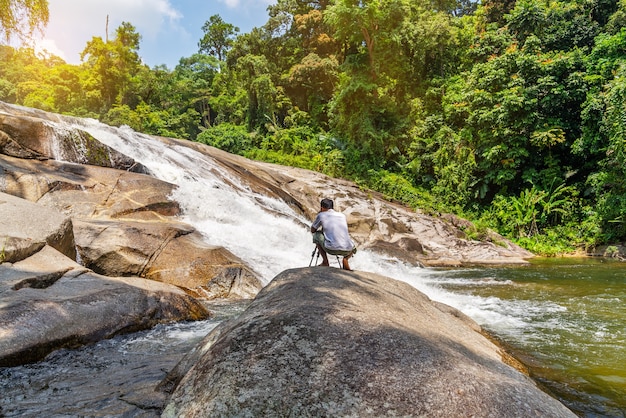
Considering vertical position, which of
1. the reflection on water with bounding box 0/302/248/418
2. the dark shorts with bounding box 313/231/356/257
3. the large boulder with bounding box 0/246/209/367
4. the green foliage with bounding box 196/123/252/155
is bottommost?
the reflection on water with bounding box 0/302/248/418

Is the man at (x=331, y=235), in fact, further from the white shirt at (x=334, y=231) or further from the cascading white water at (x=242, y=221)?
the cascading white water at (x=242, y=221)

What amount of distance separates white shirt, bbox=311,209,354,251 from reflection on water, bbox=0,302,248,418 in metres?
2.28


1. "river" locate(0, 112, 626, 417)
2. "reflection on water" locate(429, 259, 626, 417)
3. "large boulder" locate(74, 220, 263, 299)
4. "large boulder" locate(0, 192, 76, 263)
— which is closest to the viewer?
"river" locate(0, 112, 626, 417)

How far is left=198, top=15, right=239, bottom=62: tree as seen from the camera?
151ft

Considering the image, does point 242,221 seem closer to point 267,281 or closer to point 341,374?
point 267,281

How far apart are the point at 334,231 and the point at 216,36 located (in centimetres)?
4655

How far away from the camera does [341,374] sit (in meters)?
2.36

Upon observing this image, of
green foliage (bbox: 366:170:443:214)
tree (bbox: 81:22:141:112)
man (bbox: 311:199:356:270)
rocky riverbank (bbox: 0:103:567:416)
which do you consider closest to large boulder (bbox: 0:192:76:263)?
rocky riverbank (bbox: 0:103:567:416)

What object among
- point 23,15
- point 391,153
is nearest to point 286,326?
point 23,15

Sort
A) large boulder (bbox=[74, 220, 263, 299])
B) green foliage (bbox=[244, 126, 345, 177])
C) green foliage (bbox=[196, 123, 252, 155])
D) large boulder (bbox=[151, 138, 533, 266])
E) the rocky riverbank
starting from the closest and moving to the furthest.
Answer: the rocky riverbank
large boulder (bbox=[74, 220, 263, 299])
large boulder (bbox=[151, 138, 533, 266])
green foliage (bbox=[244, 126, 345, 177])
green foliage (bbox=[196, 123, 252, 155])

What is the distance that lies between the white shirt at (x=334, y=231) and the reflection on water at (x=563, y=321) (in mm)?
2812

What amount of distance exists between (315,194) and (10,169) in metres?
12.0

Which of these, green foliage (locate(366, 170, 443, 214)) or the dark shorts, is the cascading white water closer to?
the dark shorts

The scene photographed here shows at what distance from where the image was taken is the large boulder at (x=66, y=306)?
14.4 ft
